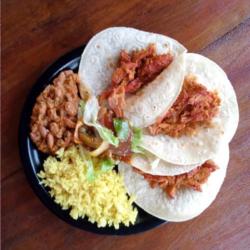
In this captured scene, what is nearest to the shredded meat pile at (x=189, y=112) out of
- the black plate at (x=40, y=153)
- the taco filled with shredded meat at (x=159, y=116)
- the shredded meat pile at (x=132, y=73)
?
the taco filled with shredded meat at (x=159, y=116)

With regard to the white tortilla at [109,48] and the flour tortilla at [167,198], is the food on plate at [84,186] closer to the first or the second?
the flour tortilla at [167,198]

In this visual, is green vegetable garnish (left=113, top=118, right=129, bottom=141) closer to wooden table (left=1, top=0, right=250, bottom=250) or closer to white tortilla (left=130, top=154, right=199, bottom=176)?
white tortilla (left=130, top=154, right=199, bottom=176)

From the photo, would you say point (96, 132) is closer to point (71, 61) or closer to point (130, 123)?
point (130, 123)

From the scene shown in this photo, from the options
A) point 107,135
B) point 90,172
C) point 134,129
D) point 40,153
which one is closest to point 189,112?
point 134,129

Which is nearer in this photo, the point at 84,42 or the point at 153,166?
the point at 153,166

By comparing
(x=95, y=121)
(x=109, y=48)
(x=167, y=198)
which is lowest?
(x=167, y=198)

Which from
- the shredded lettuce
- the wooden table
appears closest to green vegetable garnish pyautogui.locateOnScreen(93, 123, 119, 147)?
the shredded lettuce

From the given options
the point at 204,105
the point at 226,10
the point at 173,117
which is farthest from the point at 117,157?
the point at 226,10

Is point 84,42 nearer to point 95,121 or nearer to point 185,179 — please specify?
point 95,121

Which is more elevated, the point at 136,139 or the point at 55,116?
the point at 55,116
